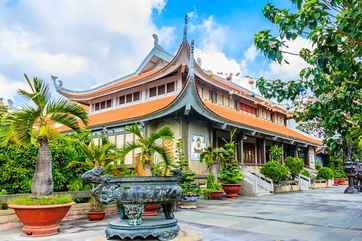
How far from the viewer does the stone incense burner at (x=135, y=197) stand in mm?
4969

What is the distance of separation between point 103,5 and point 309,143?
60.6 ft

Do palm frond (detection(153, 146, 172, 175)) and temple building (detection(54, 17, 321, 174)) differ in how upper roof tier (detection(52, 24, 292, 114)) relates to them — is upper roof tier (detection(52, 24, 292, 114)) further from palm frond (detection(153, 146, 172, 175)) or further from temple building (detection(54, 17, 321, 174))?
palm frond (detection(153, 146, 172, 175))

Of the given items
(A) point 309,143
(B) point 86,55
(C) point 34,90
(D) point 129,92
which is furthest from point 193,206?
(A) point 309,143

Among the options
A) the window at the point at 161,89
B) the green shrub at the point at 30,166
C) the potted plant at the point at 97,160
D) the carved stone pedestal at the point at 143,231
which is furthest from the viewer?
the window at the point at 161,89

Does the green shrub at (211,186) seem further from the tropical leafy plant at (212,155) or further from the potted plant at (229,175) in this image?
the tropical leafy plant at (212,155)

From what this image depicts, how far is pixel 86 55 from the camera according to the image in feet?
46.4

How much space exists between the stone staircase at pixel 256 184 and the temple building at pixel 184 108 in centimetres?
188

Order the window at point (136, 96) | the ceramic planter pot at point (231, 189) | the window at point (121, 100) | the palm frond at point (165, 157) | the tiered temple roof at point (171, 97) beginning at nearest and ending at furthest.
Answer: the palm frond at point (165, 157) < the tiered temple roof at point (171, 97) < the ceramic planter pot at point (231, 189) < the window at point (136, 96) < the window at point (121, 100)

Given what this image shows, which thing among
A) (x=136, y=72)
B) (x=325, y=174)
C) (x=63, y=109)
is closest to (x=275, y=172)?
(x=325, y=174)

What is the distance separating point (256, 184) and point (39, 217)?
34.1ft

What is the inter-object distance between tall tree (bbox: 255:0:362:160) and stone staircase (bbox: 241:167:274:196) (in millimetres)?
9945

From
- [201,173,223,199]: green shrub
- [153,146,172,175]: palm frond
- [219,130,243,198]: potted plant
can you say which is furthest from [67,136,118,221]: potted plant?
[219,130,243,198]: potted plant

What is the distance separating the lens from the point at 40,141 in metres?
6.58

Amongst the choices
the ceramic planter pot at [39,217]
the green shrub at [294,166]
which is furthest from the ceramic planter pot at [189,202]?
the green shrub at [294,166]
